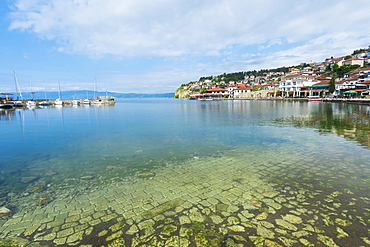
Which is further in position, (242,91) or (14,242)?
(242,91)

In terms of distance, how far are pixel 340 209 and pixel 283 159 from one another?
191 inches

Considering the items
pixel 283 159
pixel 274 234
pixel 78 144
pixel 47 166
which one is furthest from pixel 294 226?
pixel 78 144

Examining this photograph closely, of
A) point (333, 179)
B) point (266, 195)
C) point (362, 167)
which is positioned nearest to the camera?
point (266, 195)

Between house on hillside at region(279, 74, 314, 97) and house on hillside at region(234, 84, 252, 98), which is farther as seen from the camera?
house on hillside at region(234, 84, 252, 98)

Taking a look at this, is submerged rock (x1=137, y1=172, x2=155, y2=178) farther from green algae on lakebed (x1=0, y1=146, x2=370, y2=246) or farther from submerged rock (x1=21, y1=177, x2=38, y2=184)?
submerged rock (x1=21, y1=177, x2=38, y2=184)

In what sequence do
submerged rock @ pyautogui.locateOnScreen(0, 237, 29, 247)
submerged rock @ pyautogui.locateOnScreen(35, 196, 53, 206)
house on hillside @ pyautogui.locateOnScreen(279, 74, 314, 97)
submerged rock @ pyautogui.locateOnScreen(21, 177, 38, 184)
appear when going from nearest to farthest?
submerged rock @ pyautogui.locateOnScreen(0, 237, 29, 247)
submerged rock @ pyautogui.locateOnScreen(35, 196, 53, 206)
submerged rock @ pyautogui.locateOnScreen(21, 177, 38, 184)
house on hillside @ pyautogui.locateOnScreen(279, 74, 314, 97)

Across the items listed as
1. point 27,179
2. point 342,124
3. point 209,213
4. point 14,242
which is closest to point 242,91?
point 342,124

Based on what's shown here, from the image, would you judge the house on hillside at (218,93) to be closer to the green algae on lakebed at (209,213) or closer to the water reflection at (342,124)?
the water reflection at (342,124)

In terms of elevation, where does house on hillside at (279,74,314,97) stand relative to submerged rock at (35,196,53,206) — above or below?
above

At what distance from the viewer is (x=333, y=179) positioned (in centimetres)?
747

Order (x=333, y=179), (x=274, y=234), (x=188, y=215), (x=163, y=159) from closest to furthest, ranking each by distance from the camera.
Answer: (x=274, y=234)
(x=188, y=215)
(x=333, y=179)
(x=163, y=159)

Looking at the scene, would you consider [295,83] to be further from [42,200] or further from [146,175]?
[42,200]

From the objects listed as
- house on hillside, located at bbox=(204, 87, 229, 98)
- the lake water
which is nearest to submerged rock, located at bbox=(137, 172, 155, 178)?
the lake water

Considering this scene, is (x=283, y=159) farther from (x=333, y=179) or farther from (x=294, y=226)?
(x=294, y=226)
